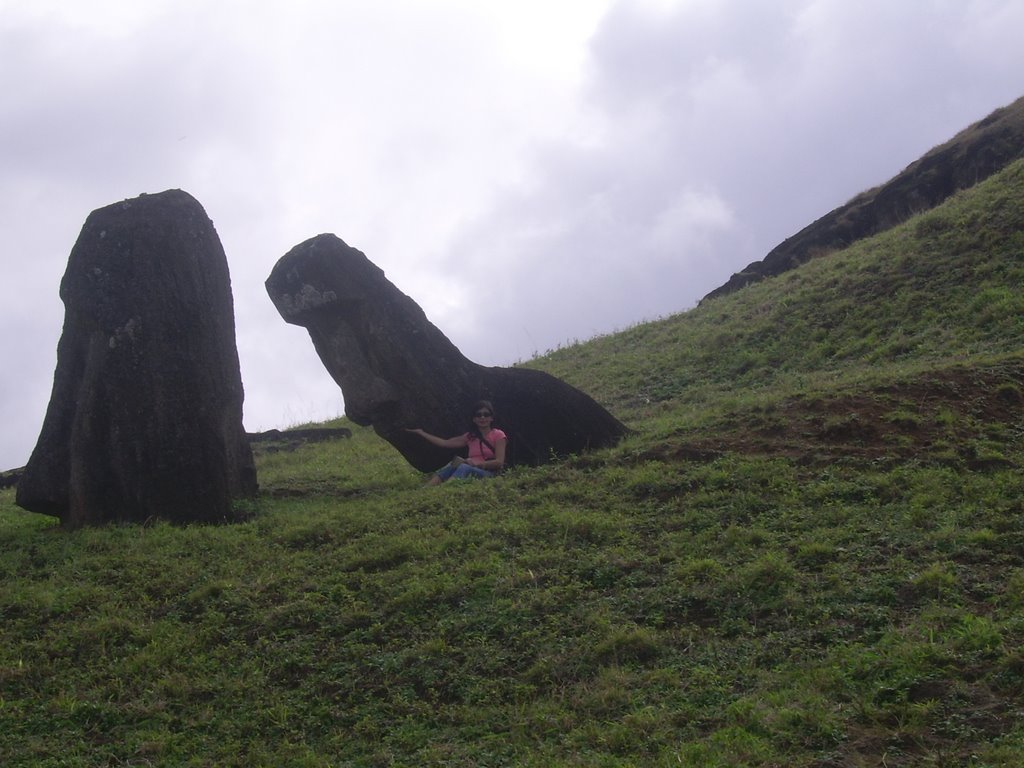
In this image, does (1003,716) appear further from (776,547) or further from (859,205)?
(859,205)

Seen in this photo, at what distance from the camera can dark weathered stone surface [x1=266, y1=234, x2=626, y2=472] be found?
14758 mm

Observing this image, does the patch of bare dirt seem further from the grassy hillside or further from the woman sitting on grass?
the woman sitting on grass

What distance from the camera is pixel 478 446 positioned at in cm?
1438

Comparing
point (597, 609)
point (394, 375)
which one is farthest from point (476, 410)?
point (597, 609)

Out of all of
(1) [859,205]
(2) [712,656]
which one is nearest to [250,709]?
(2) [712,656]

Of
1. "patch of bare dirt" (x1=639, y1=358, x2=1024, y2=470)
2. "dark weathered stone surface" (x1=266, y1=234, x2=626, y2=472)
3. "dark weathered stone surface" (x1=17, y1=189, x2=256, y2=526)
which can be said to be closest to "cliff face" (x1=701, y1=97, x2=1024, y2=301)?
"dark weathered stone surface" (x1=266, y1=234, x2=626, y2=472)

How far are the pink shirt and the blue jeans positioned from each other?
30cm

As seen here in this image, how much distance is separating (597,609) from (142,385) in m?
6.37

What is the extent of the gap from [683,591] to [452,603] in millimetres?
1808

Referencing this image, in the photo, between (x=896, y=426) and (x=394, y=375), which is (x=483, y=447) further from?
(x=896, y=426)

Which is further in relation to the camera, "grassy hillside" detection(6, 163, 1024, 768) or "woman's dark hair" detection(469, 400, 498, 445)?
"woman's dark hair" detection(469, 400, 498, 445)

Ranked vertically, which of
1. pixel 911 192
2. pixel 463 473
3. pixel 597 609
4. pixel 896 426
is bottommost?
pixel 597 609

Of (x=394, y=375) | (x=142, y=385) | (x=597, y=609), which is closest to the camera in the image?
(x=597, y=609)

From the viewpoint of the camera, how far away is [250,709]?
7.68 m
